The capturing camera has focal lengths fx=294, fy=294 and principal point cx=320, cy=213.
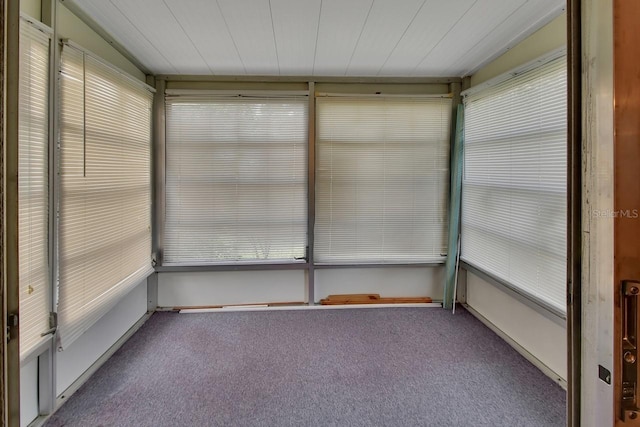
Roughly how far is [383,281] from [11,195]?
3.03m

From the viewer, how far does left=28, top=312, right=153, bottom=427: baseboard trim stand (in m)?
1.70

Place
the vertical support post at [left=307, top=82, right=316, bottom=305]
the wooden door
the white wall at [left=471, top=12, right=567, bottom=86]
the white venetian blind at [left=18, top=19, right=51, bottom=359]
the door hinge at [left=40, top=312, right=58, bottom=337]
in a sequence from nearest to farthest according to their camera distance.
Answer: the wooden door, the white venetian blind at [left=18, top=19, right=51, bottom=359], the door hinge at [left=40, top=312, right=58, bottom=337], the white wall at [left=471, top=12, right=567, bottom=86], the vertical support post at [left=307, top=82, right=316, bottom=305]

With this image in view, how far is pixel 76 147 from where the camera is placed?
6.23 ft

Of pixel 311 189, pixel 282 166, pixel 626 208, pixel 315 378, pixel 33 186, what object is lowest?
pixel 315 378

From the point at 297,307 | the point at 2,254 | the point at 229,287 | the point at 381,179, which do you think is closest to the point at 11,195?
the point at 2,254

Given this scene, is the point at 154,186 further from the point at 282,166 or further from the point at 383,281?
the point at 383,281

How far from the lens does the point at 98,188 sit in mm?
2107

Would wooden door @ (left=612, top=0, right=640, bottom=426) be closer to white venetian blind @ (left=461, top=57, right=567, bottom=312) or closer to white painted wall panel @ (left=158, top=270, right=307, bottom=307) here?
white venetian blind @ (left=461, top=57, right=567, bottom=312)

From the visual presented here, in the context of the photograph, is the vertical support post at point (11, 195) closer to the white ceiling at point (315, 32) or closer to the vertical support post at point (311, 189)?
the white ceiling at point (315, 32)

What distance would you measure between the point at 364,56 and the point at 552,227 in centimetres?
198

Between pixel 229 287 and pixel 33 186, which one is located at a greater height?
pixel 33 186

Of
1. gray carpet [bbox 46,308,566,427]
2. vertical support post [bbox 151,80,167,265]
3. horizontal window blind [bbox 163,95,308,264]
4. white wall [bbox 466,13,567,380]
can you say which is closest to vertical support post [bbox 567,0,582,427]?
gray carpet [bbox 46,308,566,427]

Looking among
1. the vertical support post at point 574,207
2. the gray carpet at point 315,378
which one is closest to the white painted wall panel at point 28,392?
the gray carpet at point 315,378

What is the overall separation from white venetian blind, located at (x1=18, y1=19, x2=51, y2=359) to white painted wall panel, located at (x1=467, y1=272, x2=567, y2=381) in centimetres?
320
